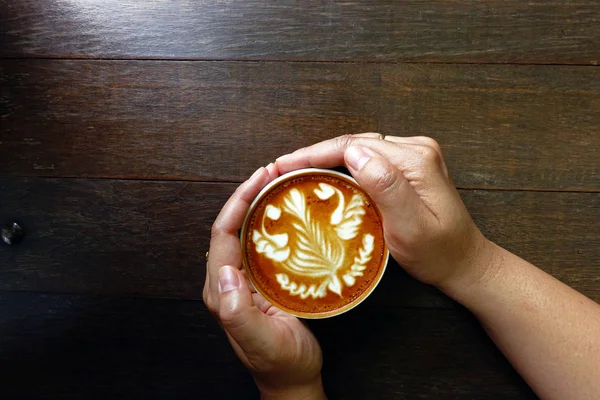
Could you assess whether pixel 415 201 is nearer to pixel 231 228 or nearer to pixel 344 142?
pixel 344 142

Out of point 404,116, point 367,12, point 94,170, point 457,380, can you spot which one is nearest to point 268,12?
point 367,12

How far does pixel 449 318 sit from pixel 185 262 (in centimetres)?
62

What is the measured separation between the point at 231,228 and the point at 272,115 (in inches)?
12.0

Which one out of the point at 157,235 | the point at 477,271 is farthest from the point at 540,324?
the point at 157,235

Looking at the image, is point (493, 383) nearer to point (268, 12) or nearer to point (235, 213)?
point (235, 213)

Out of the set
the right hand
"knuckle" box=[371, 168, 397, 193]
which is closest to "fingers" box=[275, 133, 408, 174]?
the right hand

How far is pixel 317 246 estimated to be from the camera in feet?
3.09

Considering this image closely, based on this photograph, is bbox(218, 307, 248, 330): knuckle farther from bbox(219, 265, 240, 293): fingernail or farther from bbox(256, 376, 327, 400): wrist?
bbox(256, 376, 327, 400): wrist

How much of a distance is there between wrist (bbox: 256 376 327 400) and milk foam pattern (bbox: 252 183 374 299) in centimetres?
21

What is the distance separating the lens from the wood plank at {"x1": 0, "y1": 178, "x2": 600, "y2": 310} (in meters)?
1.14

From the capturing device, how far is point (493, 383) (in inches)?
45.7

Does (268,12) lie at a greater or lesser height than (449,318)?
greater

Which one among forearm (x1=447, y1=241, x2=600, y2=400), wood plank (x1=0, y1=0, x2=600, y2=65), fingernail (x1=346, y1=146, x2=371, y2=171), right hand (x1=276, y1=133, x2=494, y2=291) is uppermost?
wood plank (x1=0, y1=0, x2=600, y2=65)

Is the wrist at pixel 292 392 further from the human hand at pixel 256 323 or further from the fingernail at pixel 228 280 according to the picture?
the fingernail at pixel 228 280
